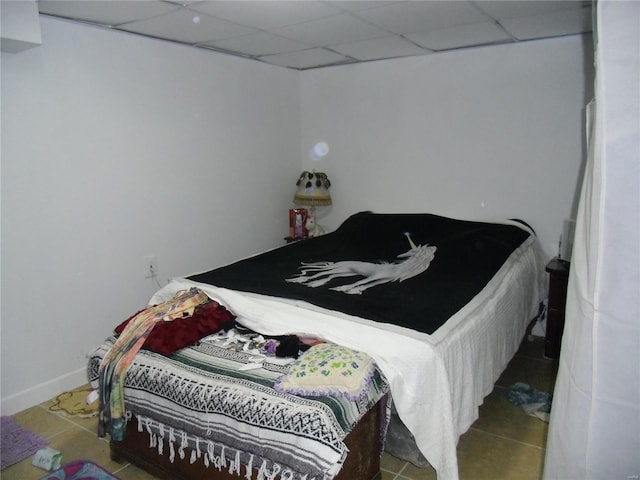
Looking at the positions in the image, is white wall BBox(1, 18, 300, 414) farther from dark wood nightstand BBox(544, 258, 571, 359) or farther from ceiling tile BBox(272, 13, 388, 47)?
dark wood nightstand BBox(544, 258, 571, 359)

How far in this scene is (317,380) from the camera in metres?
1.54

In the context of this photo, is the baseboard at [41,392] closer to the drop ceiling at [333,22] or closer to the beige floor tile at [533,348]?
the drop ceiling at [333,22]

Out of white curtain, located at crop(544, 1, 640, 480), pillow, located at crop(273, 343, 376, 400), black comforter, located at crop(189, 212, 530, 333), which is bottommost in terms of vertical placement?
pillow, located at crop(273, 343, 376, 400)

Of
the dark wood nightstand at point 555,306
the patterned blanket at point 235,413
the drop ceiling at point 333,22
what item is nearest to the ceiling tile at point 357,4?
the drop ceiling at point 333,22

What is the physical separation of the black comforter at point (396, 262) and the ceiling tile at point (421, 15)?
4.21ft

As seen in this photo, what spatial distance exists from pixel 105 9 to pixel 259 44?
1071 millimetres

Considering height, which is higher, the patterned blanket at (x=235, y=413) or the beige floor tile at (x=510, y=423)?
the patterned blanket at (x=235, y=413)

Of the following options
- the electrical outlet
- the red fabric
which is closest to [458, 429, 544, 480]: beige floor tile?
the red fabric

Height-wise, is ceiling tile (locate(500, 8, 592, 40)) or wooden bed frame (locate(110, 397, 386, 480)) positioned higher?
ceiling tile (locate(500, 8, 592, 40))

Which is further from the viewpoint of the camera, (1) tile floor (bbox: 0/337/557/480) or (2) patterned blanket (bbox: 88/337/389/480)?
(1) tile floor (bbox: 0/337/557/480)

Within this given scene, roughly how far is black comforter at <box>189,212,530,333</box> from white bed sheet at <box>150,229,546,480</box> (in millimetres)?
70

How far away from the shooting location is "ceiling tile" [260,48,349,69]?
3.45 m

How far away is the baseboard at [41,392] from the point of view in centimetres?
245

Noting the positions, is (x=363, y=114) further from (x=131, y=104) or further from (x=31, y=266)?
(x=31, y=266)
